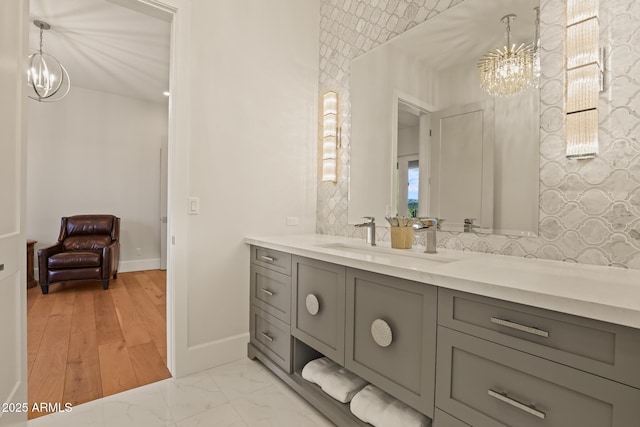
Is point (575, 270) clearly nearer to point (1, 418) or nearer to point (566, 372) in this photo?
point (566, 372)

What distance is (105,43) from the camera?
11.5 feet

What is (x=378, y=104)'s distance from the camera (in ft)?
7.38

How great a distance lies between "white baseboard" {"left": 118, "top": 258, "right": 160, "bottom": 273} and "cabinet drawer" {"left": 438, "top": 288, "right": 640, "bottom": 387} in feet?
18.1

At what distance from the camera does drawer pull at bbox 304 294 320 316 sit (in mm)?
1727

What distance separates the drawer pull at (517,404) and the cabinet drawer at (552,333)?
17 cm

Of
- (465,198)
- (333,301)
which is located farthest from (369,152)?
(333,301)

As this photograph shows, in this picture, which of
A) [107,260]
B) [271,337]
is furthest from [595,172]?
[107,260]

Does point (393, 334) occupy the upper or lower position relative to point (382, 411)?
upper

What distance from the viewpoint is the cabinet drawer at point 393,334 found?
1.19 metres

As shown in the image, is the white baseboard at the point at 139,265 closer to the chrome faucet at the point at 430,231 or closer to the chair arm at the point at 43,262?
the chair arm at the point at 43,262

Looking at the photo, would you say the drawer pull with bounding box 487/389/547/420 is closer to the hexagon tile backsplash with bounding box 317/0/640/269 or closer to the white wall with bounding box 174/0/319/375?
the hexagon tile backsplash with bounding box 317/0/640/269

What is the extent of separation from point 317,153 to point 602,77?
1924 mm

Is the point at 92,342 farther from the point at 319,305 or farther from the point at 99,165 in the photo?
the point at 99,165

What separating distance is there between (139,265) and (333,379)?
4.87 meters
